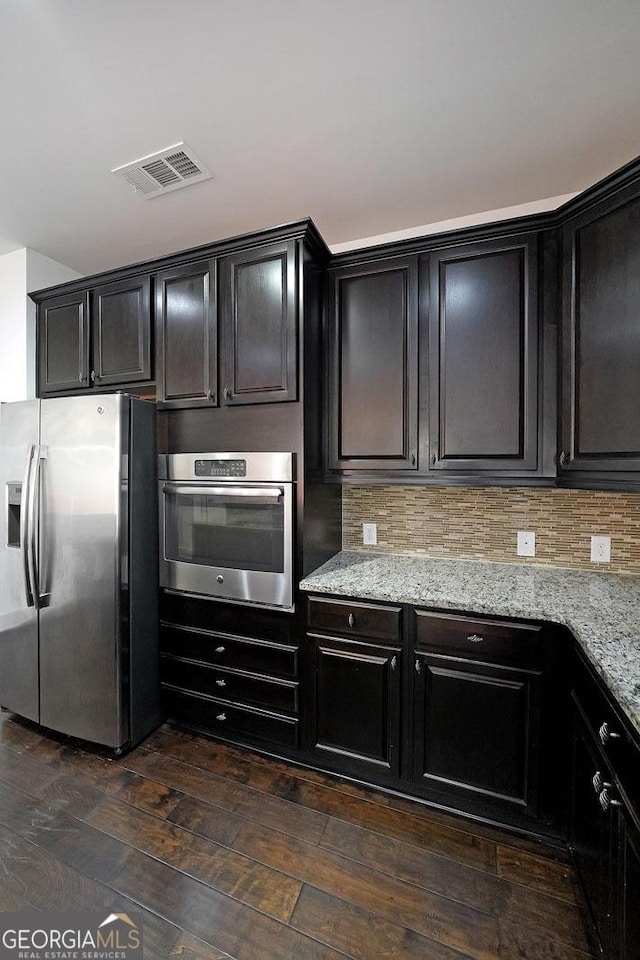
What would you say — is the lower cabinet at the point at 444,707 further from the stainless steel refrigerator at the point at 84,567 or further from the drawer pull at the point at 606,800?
the stainless steel refrigerator at the point at 84,567

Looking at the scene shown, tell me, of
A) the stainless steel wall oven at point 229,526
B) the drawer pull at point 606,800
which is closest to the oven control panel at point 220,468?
the stainless steel wall oven at point 229,526

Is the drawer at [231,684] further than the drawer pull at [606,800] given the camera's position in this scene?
Yes

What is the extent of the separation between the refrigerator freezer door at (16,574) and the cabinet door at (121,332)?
1.44 feet

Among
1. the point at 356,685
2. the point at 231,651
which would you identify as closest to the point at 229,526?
the point at 231,651

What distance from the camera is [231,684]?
2.09 meters

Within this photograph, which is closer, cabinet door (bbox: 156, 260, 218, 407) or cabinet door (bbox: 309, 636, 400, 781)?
cabinet door (bbox: 309, 636, 400, 781)

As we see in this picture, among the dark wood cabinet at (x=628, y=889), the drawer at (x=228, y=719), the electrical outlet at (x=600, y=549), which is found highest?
the electrical outlet at (x=600, y=549)

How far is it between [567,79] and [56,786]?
11.4 feet

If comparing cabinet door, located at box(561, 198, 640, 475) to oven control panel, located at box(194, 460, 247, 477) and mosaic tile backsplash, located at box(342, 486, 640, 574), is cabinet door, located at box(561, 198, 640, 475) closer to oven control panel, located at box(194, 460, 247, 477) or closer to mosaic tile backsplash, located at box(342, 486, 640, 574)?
mosaic tile backsplash, located at box(342, 486, 640, 574)

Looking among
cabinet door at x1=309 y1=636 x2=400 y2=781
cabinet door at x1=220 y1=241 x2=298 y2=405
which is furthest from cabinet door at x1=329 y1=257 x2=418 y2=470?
cabinet door at x1=309 y1=636 x2=400 y2=781

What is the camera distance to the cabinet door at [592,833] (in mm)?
1063

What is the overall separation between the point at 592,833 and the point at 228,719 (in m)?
1.55

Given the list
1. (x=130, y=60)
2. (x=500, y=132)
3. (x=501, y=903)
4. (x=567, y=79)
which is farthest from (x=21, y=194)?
(x=501, y=903)

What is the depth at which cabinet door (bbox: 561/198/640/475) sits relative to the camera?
4.94ft
